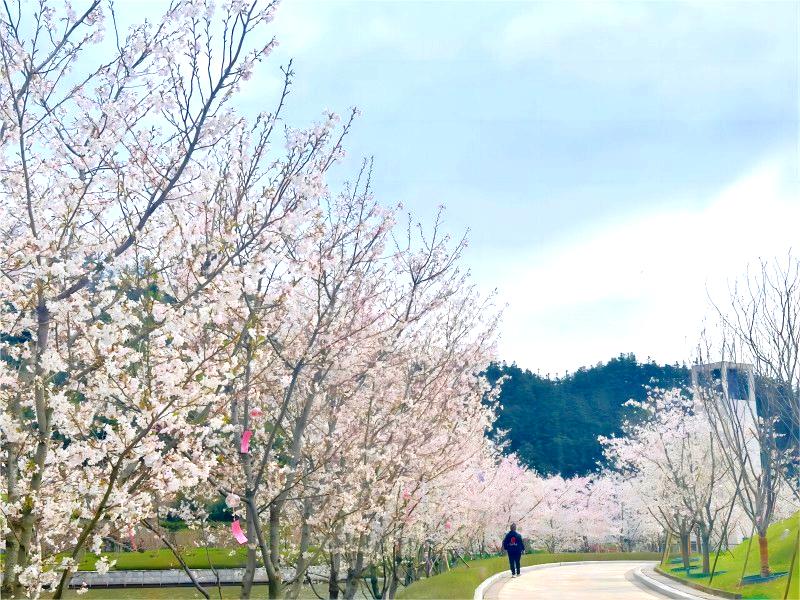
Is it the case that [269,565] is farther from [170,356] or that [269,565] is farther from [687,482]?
[687,482]

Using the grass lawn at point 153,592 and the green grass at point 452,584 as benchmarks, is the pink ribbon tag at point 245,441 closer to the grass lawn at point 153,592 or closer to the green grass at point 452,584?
the green grass at point 452,584

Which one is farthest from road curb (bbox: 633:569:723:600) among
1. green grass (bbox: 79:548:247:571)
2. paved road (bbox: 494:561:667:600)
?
green grass (bbox: 79:548:247:571)

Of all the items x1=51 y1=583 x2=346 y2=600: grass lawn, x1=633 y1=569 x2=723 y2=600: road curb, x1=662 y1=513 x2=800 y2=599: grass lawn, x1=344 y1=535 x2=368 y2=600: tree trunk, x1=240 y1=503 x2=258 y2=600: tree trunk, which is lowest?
x1=51 y1=583 x2=346 y2=600: grass lawn

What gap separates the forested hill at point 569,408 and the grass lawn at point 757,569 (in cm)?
4441

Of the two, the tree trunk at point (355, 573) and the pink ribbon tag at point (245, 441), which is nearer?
the pink ribbon tag at point (245, 441)

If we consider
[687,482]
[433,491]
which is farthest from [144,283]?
[687,482]

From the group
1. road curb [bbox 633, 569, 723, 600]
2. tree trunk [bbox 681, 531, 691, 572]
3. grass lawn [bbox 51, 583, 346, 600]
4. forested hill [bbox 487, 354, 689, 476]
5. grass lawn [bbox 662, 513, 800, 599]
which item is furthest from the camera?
forested hill [bbox 487, 354, 689, 476]

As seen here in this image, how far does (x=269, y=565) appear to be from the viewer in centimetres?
1021

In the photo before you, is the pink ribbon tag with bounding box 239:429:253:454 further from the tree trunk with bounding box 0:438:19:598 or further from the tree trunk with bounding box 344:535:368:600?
the tree trunk with bounding box 344:535:368:600

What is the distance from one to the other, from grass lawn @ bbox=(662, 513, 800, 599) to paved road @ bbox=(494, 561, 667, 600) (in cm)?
176

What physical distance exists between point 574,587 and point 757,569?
4.99 meters

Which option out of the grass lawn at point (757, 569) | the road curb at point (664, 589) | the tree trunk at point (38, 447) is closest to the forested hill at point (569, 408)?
the grass lawn at point (757, 569)

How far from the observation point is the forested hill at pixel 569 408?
76.8 m

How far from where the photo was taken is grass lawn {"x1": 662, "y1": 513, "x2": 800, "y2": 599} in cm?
1808
